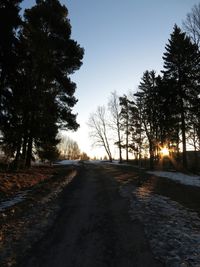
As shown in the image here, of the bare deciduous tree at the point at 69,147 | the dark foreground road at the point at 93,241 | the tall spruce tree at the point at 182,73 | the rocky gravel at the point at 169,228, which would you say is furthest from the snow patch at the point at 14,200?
the bare deciduous tree at the point at 69,147

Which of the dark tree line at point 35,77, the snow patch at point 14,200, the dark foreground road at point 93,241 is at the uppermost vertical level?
the dark tree line at point 35,77

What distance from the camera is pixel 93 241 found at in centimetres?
747

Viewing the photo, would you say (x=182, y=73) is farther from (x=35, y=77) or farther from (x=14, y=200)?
(x=14, y=200)

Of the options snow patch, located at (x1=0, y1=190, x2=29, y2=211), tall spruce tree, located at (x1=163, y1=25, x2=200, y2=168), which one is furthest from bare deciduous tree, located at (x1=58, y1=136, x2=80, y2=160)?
snow patch, located at (x1=0, y1=190, x2=29, y2=211)

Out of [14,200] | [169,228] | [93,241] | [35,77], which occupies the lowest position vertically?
[93,241]

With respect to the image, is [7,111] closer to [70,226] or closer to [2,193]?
[2,193]

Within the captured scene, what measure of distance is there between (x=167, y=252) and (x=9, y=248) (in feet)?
13.4

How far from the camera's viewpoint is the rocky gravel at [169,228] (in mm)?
6449

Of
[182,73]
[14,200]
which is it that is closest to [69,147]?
[182,73]

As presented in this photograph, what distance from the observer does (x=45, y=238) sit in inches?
303

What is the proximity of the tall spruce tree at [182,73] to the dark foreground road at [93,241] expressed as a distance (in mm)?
19896

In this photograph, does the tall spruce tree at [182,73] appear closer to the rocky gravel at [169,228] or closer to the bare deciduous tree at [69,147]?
the rocky gravel at [169,228]

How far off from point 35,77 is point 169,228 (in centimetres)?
1798

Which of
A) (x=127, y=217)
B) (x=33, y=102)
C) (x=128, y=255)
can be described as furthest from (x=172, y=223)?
(x=33, y=102)
